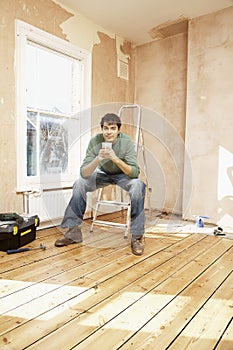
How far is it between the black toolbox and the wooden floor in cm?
8

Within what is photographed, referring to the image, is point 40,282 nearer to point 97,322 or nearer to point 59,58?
point 97,322

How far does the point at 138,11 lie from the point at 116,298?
278cm

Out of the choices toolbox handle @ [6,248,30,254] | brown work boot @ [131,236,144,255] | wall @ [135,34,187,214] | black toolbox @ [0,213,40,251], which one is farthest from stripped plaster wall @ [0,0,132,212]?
brown work boot @ [131,236,144,255]

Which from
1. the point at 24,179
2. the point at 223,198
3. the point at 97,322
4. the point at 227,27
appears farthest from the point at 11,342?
the point at 227,27

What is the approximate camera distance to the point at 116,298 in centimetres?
137

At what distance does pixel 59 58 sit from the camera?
9.29ft

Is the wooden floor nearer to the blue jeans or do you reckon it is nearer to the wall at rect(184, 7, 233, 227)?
the blue jeans

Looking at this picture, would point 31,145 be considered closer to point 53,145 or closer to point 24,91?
point 53,145

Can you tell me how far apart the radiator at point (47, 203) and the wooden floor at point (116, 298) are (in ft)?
1.42

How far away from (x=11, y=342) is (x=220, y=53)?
9.69 feet

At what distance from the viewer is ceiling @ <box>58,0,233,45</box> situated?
8.93 ft

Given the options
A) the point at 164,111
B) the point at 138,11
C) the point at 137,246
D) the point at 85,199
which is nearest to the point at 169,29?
the point at 138,11

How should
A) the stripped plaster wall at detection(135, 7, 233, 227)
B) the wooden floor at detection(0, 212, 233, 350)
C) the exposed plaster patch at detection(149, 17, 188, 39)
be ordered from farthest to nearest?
the exposed plaster patch at detection(149, 17, 188, 39) < the stripped plaster wall at detection(135, 7, 233, 227) < the wooden floor at detection(0, 212, 233, 350)

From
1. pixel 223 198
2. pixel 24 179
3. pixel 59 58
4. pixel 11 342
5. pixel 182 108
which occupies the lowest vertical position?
pixel 11 342
